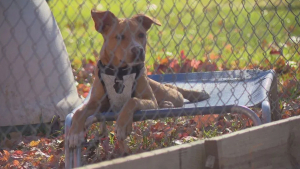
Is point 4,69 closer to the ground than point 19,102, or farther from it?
farther from it

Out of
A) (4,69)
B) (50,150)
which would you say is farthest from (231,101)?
(4,69)

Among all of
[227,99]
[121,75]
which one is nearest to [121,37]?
[121,75]

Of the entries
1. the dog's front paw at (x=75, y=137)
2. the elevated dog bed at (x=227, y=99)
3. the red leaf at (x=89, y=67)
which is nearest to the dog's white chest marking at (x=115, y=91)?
the elevated dog bed at (x=227, y=99)

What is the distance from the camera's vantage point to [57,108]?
4332mm

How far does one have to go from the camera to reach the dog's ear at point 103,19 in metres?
3.57

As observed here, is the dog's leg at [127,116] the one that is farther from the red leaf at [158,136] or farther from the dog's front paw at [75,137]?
the red leaf at [158,136]

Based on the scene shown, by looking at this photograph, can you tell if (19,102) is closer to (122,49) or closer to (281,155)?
(122,49)

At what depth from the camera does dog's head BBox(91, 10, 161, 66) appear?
362cm

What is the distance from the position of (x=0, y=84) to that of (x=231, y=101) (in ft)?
6.04

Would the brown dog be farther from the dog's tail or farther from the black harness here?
the dog's tail

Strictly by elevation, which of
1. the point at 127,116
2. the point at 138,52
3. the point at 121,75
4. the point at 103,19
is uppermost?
the point at 103,19

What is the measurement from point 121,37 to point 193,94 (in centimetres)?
109

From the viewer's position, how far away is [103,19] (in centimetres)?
362

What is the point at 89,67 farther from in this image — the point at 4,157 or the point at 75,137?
the point at 75,137
